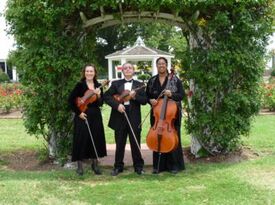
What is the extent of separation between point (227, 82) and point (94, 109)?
2.38 m

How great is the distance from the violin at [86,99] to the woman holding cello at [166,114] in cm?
81

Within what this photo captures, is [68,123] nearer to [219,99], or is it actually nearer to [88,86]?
[88,86]

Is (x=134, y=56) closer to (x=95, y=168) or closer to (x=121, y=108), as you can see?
(x=95, y=168)

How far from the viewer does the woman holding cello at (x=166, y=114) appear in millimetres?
6723

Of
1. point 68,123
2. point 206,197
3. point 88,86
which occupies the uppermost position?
point 88,86

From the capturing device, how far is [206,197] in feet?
19.5

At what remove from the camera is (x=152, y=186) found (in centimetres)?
648

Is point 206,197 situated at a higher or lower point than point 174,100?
lower

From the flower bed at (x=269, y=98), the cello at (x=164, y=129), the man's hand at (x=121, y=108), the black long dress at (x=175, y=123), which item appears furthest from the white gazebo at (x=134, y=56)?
the cello at (x=164, y=129)

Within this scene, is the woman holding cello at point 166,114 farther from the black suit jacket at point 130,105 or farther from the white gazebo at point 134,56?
the white gazebo at point 134,56

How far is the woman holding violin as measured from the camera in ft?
22.8

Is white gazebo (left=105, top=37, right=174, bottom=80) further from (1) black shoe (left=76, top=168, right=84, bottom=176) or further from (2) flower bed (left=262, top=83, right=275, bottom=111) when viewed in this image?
(1) black shoe (left=76, top=168, right=84, bottom=176)

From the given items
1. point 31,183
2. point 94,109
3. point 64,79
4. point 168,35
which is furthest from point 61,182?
point 168,35

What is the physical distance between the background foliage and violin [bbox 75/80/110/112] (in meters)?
0.78
